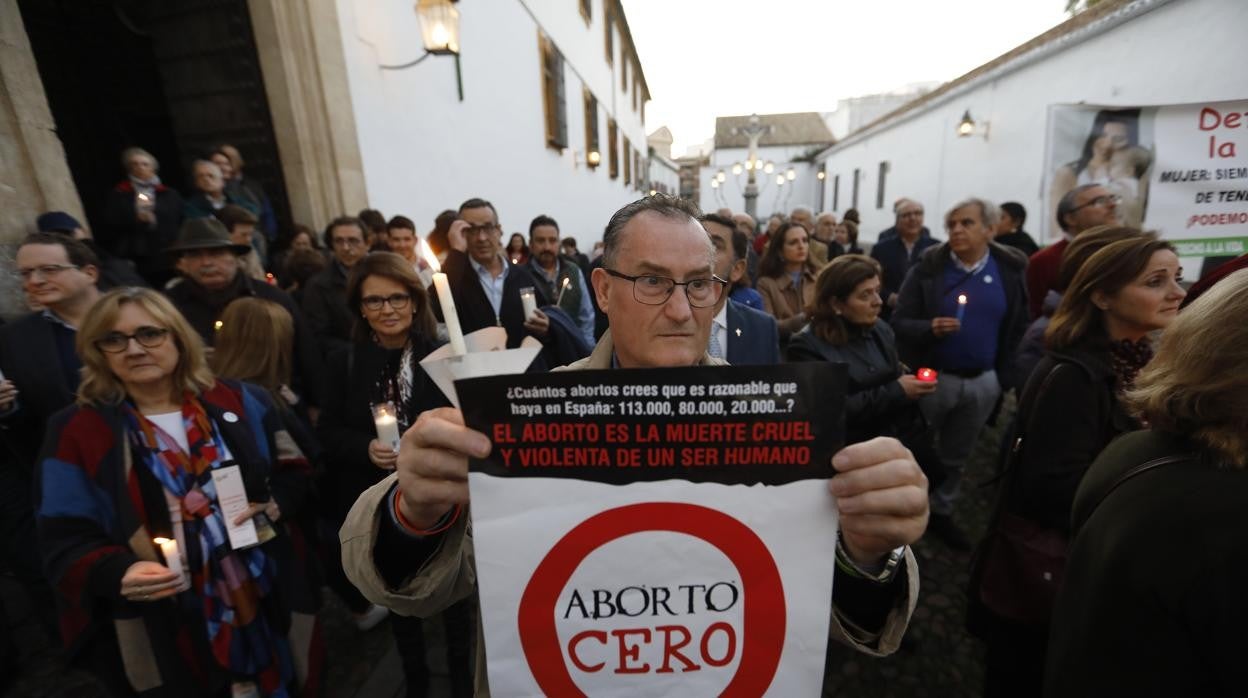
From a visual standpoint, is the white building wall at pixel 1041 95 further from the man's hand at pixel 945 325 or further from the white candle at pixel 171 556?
the white candle at pixel 171 556

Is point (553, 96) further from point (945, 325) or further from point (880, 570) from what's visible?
point (880, 570)

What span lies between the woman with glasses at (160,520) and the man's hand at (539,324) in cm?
141

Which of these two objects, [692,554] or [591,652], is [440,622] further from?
[692,554]

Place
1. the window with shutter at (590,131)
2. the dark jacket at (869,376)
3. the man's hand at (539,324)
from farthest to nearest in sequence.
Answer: the window with shutter at (590,131) < the man's hand at (539,324) < the dark jacket at (869,376)

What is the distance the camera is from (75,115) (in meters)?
5.48

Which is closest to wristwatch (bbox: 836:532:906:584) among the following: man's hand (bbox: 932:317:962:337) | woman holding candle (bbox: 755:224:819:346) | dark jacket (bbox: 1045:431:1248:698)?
dark jacket (bbox: 1045:431:1248:698)

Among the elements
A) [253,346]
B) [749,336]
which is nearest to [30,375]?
[253,346]

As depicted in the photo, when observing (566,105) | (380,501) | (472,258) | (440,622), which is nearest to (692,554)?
(380,501)

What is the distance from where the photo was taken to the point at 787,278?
4652mm

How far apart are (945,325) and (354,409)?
359 cm

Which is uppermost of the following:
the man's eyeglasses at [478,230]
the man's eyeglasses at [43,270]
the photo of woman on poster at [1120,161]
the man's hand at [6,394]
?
the photo of woman on poster at [1120,161]

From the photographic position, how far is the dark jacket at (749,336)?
2.76 metres

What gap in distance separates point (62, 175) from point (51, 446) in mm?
2786

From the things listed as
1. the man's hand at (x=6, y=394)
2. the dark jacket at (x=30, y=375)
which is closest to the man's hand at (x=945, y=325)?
the dark jacket at (x=30, y=375)
